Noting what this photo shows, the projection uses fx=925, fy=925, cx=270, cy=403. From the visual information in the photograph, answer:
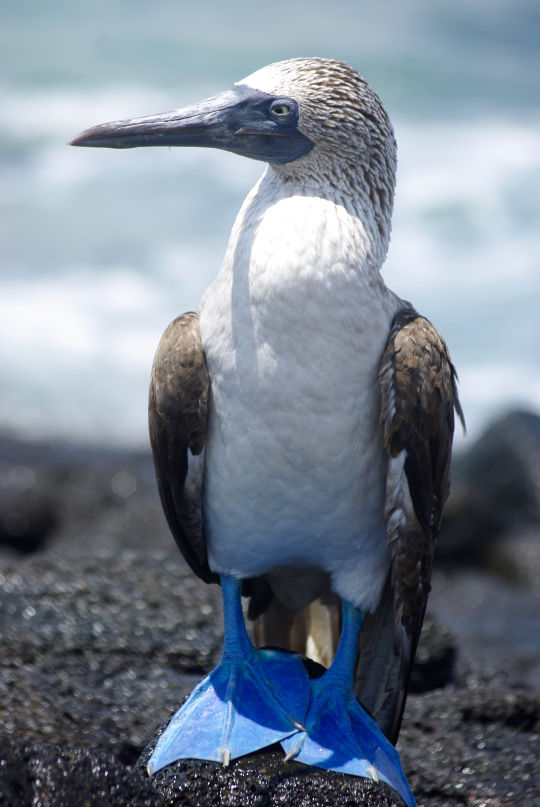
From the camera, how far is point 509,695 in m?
4.54

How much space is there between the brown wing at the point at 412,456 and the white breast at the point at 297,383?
0.30ft

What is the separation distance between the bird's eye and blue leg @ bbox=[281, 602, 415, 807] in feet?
6.38

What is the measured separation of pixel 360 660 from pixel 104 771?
1.45 meters

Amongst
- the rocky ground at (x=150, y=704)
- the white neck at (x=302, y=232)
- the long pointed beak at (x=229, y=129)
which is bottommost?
the rocky ground at (x=150, y=704)

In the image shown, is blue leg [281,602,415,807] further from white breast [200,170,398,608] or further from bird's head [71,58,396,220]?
bird's head [71,58,396,220]

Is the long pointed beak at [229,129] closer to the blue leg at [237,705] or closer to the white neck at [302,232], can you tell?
the white neck at [302,232]

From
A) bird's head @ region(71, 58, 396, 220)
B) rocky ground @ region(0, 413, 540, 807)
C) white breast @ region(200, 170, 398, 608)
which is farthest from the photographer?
bird's head @ region(71, 58, 396, 220)

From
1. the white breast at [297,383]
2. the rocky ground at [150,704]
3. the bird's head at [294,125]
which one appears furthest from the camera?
the bird's head at [294,125]

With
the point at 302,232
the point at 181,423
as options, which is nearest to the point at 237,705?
the point at 181,423

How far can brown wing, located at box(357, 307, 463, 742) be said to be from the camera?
340 cm

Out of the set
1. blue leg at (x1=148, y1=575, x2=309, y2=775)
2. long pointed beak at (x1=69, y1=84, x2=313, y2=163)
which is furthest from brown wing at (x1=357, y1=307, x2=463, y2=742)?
long pointed beak at (x1=69, y1=84, x2=313, y2=163)

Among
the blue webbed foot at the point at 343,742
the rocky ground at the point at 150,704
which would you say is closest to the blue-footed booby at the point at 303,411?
the blue webbed foot at the point at 343,742

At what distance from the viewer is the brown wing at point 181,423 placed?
11.7ft

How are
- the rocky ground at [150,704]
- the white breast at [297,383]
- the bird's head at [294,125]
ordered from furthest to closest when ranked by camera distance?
1. the bird's head at [294,125]
2. the white breast at [297,383]
3. the rocky ground at [150,704]
